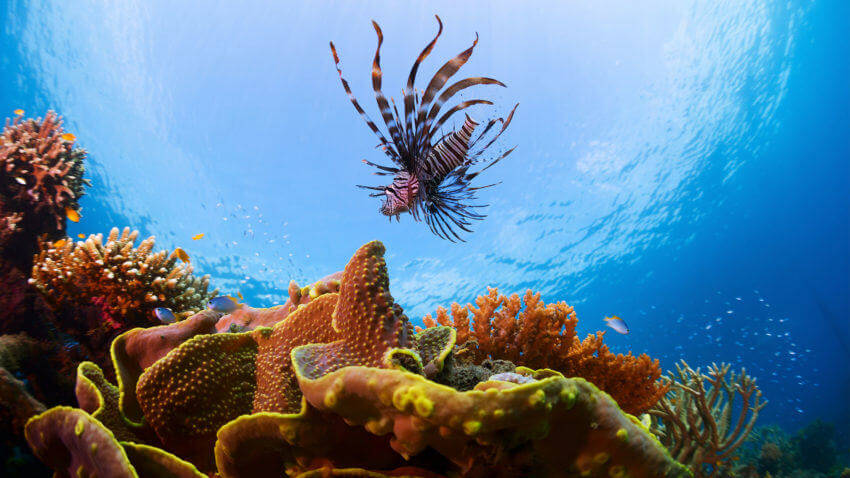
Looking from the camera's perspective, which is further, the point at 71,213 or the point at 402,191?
the point at 71,213

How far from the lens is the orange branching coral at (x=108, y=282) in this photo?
10.4ft

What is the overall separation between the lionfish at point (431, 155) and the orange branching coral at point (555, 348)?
86 cm

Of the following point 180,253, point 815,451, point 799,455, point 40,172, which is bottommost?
point 180,253

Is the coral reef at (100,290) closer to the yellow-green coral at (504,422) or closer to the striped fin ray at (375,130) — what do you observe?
the striped fin ray at (375,130)

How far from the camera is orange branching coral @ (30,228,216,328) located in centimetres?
318

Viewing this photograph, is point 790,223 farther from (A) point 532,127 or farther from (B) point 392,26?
(B) point 392,26

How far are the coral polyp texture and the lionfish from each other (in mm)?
1315

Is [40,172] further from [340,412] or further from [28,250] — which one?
[340,412]

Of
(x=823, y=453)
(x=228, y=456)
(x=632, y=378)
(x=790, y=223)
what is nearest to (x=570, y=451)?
(x=228, y=456)

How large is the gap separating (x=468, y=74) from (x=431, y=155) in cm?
1933

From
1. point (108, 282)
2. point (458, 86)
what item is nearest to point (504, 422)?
point (458, 86)

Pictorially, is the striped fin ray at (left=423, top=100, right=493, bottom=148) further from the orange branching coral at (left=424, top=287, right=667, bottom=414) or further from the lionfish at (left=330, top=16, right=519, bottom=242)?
the orange branching coral at (left=424, top=287, right=667, bottom=414)

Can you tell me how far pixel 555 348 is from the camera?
9.45 ft

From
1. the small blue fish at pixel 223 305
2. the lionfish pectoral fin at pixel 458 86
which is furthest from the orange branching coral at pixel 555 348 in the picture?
the small blue fish at pixel 223 305
